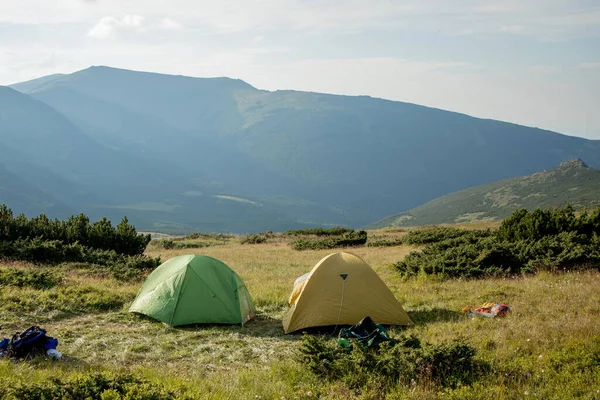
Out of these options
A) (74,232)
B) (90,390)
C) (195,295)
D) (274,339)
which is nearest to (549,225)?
(274,339)

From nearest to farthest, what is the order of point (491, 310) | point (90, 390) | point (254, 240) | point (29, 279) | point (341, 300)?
point (90, 390)
point (491, 310)
point (341, 300)
point (29, 279)
point (254, 240)

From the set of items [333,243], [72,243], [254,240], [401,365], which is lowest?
[254,240]

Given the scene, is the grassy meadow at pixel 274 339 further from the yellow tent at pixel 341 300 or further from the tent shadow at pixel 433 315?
the yellow tent at pixel 341 300

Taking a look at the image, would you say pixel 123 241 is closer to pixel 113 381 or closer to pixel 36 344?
pixel 36 344

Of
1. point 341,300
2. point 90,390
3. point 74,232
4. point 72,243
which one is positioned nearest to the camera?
point 90,390

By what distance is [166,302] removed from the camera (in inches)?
488

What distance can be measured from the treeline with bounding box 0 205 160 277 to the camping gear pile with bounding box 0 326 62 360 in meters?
8.81

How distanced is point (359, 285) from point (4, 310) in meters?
8.28

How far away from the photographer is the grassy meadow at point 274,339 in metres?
7.13

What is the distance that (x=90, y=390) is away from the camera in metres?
6.13

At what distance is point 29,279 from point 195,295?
222 inches

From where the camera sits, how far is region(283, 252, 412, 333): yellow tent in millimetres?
11781

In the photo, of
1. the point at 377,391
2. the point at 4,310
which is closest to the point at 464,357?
the point at 377,391

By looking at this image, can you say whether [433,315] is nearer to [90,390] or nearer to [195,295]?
[195,295]
